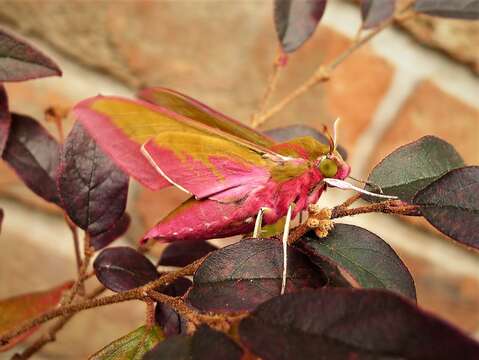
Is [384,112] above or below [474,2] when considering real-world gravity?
below

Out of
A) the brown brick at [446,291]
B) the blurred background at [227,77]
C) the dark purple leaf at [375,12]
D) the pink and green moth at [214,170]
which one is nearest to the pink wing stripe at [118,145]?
the pink and green moth at [214,170]

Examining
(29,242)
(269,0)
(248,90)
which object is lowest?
(29,242)

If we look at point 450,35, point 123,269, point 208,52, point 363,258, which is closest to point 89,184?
point 123,269

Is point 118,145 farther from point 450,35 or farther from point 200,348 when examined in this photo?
point 450,35

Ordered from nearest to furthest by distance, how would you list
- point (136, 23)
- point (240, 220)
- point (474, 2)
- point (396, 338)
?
point (396, 338)
point (240, 220)
point (474, 2)
point (136, 23)

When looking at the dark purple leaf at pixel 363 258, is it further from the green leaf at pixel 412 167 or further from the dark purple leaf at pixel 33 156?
the dark purple leaf at pixel 33 156

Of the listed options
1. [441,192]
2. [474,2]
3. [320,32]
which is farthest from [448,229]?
[320,32]

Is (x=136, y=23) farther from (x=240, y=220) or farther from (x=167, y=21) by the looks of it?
(x=240, y=220)
